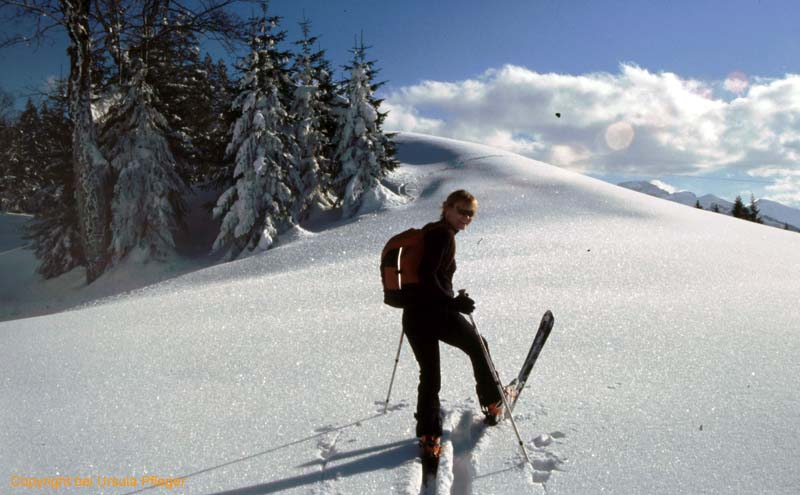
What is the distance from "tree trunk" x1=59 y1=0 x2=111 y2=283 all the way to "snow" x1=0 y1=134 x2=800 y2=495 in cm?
1002

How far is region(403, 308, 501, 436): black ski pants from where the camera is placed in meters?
3.58

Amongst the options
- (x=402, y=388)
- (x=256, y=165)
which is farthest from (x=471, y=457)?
(x=256, y=165)

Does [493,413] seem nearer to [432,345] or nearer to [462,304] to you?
[432,345]

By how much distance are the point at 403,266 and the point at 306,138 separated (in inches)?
801

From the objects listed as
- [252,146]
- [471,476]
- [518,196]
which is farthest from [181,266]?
[471,476]

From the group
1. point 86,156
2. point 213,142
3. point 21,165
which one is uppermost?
point 213,142

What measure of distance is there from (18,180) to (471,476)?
56557 mm

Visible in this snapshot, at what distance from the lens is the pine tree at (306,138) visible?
2223 centimetres

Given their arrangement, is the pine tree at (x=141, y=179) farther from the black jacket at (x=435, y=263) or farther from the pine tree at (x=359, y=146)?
the black jacket at (x=435, y=263)

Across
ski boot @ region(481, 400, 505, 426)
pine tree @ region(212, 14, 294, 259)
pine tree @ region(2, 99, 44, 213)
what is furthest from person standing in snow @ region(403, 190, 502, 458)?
pine tree @ region(2, 99, 44, 213)

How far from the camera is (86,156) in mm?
16656

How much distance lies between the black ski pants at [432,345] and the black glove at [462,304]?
10 centimetres

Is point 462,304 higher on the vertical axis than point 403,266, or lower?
lower

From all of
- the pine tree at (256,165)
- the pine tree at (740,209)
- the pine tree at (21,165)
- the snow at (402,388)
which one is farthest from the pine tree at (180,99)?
the pine tree at (740,209)
